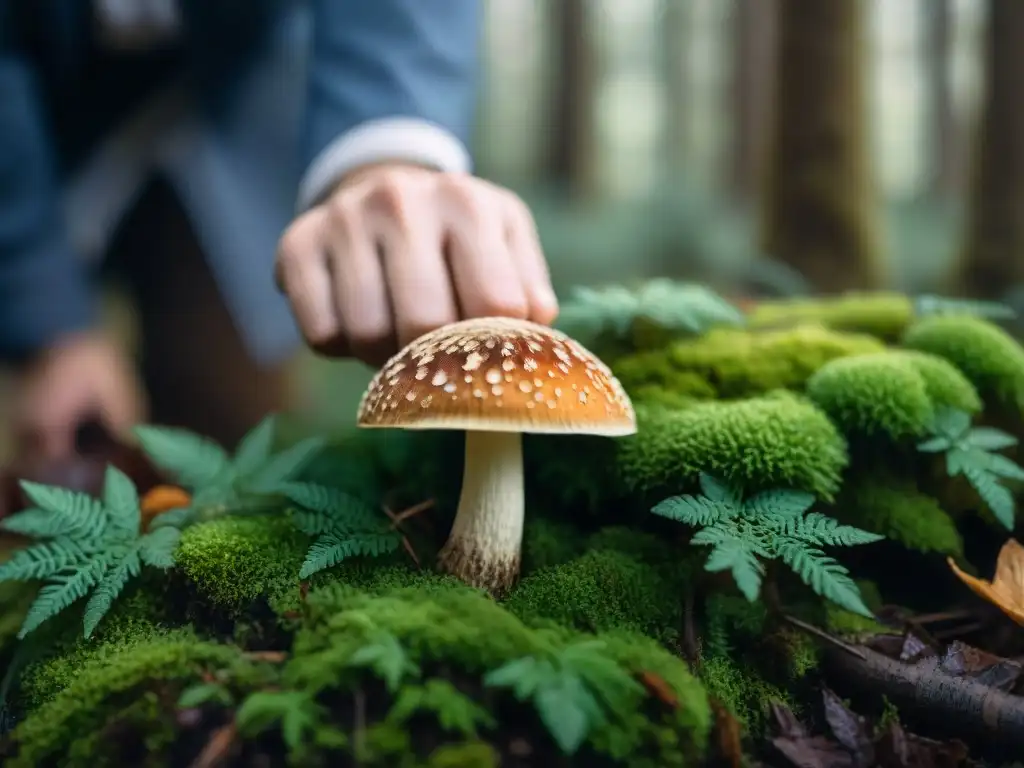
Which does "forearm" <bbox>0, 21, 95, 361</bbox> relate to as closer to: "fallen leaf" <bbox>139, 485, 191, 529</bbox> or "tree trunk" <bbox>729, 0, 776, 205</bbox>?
"fallen leaf" <bbox>139, 485, 191, 529</bbox>

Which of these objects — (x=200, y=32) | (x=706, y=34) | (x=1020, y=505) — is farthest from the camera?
(x=706, y=34)

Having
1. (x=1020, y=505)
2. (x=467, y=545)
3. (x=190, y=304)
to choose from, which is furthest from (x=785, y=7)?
(x=467, y=545)

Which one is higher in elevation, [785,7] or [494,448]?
[785,7]

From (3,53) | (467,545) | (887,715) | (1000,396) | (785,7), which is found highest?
(785,7)

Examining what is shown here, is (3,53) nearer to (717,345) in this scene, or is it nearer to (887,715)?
(717,345)

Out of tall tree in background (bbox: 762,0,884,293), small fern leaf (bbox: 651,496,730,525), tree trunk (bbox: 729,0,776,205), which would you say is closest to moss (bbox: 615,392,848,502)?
small fern leaf (bbox: 651,496,730,525)

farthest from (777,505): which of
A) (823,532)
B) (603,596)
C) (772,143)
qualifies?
(772,143)

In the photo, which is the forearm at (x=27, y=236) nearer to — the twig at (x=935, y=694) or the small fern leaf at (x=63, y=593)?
the small fern leaf at (x=63, y=593)
